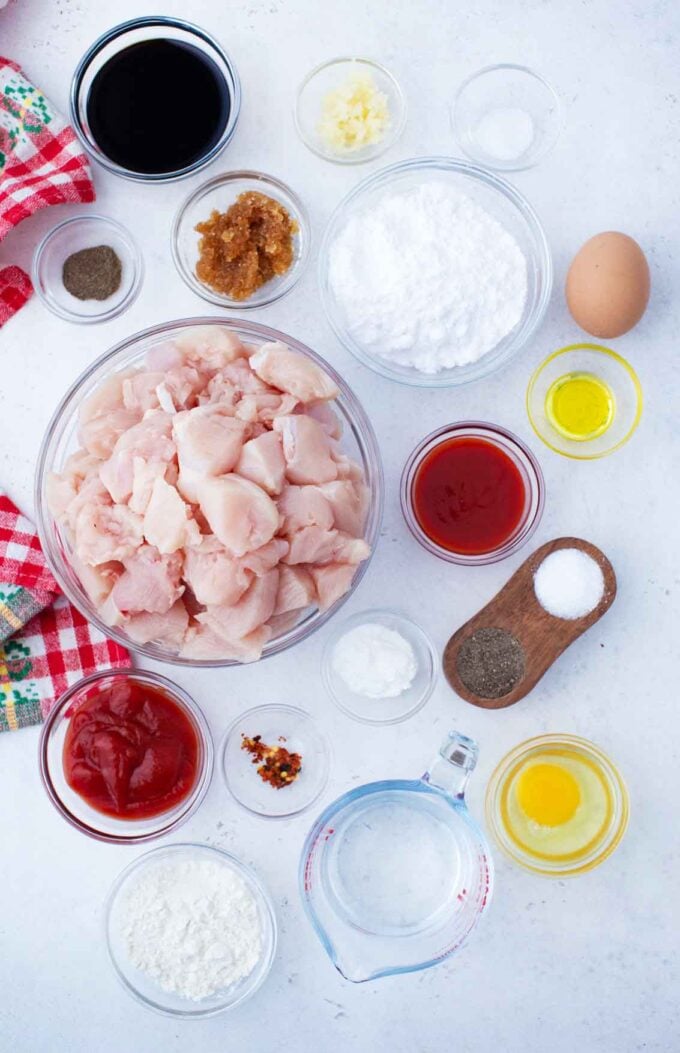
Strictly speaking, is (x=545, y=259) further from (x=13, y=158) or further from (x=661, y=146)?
(x=13, y=158)

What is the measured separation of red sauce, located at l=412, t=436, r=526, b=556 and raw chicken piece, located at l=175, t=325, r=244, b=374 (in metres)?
0.54

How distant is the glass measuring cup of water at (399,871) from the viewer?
1994 millimetres

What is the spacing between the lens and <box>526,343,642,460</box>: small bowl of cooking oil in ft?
6.87

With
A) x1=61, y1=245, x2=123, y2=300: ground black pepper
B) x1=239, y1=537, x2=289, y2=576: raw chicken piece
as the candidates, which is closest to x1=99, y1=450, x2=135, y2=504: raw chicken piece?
x1=239, y1=537, x2=289, y2=576: raw chicken piece

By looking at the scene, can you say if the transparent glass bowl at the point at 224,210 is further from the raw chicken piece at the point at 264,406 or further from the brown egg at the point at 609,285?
the brown egg at the point at 609,285

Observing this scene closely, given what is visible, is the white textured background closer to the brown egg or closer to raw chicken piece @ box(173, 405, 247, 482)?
the brown egg

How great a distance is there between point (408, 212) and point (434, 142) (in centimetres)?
27

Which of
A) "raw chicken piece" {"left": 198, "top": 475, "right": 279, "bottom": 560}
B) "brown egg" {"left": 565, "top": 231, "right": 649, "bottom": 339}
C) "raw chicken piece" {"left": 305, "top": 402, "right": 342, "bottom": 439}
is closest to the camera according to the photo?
"raw chicken piece" {"left": 198, "top": 475, "right": 279, "bottom": 560}

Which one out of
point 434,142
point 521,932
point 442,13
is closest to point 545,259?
point 434,142

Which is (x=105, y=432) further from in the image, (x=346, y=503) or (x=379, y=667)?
(x=379, y=667)

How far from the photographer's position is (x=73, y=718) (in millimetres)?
1991

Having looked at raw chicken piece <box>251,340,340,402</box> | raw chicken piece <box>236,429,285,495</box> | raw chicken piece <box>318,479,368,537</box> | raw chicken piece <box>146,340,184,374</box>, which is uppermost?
raw chicken piece <box>146,340,184,374</box>

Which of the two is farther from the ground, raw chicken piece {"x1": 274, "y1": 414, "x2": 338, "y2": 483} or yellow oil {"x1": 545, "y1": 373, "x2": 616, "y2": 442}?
raw chicken piece {"x1": 274, "y1": 414, "x2": 338, "y2": 483}

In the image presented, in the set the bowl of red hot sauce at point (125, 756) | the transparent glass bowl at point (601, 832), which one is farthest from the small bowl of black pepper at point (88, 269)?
the transparent glass bowl at point (601, 832)
